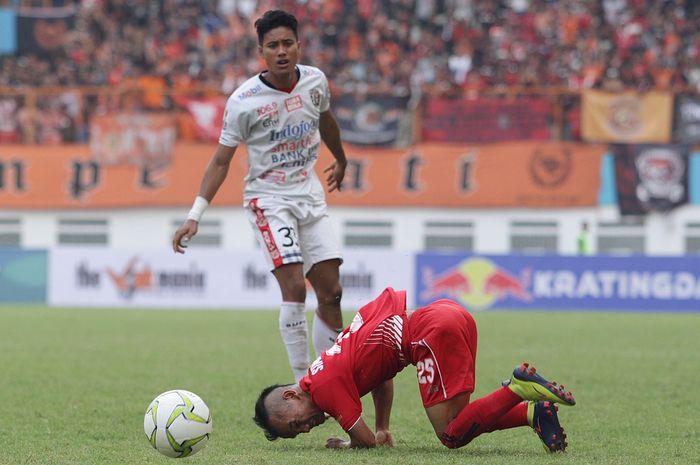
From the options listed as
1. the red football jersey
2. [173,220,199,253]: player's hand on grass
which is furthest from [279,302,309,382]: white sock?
the red football jersey

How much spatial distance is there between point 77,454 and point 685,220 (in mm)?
21909

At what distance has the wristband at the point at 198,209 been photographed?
720cm

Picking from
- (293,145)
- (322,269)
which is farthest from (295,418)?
(293,145)

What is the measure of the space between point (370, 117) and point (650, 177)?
232 inches

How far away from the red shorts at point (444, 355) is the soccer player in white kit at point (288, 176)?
146cm

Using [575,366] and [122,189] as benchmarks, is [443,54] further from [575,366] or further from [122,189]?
[575,366]

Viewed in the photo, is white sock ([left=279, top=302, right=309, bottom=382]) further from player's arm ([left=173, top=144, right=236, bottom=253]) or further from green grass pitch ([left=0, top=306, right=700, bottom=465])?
player's arm ([left=173, top=144, right=236, bottom=253])

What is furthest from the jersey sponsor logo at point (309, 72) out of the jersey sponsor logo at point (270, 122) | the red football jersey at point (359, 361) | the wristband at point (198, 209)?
the red football jersey at point (359, 361)

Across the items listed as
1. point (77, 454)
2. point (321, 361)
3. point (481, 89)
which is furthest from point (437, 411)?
point (481, 89)

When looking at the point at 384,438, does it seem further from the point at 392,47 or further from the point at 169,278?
the point at 392,47

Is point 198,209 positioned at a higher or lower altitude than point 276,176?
lower

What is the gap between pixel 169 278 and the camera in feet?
73.0

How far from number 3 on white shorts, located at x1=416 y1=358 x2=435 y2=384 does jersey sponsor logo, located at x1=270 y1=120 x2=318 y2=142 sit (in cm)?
203

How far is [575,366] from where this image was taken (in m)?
11.6
